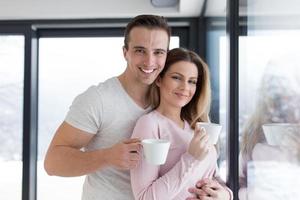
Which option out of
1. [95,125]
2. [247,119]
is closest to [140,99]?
[95,125]

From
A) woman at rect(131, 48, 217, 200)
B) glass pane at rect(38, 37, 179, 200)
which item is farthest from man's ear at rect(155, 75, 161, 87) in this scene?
glass pane at rect(38, 37, 179, 200)

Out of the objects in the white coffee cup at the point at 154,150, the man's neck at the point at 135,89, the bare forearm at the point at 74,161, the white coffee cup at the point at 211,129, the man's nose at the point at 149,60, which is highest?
the man's nose at the point at 149,60

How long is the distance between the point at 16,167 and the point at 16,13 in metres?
1.16

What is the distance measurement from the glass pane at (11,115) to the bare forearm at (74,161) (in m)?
1.89

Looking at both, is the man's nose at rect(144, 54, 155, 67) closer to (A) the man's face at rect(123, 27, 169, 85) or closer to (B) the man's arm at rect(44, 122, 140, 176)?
(A) the man's face at rect(123, 27, 169, 85)

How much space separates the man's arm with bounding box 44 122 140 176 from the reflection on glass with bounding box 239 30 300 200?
33 cm

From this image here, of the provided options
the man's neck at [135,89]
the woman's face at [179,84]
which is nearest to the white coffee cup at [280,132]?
the woman's face at [179,84]

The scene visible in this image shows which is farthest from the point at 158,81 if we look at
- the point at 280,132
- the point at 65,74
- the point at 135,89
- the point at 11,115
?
the point at 11,115

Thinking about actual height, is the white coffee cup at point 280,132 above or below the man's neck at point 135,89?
below

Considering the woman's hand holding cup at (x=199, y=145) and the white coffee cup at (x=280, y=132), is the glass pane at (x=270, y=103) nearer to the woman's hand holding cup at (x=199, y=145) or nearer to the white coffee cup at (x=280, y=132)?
the white coffee cup at (x=280, y=132)

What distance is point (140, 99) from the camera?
1.16m

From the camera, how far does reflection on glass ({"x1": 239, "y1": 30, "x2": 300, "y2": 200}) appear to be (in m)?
0.69

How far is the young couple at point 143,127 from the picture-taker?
97 cm

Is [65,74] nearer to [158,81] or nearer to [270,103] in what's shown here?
[158,81]
